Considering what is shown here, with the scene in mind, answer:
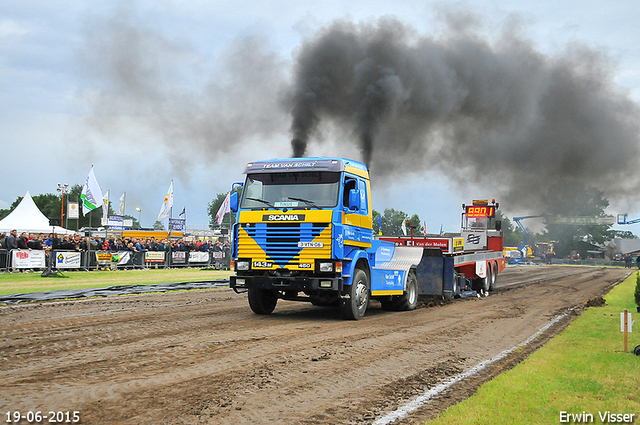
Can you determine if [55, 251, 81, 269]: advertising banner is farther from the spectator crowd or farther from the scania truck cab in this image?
the scania truck cab

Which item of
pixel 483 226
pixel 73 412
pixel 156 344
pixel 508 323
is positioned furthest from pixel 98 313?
pixel 483 226

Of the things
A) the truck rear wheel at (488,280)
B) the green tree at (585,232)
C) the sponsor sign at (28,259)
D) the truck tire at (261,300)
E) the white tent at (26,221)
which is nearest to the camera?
the truck tire at (261,300)

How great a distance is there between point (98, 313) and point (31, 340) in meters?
3.64

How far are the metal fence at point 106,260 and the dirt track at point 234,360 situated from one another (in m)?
11.3

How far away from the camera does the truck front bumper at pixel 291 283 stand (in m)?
11.0

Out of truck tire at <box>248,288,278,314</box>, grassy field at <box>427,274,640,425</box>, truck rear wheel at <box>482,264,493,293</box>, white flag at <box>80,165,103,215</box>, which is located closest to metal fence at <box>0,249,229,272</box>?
white flag at <box>80,165,103,215</box>

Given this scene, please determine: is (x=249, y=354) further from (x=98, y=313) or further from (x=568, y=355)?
(x=98, y=313)

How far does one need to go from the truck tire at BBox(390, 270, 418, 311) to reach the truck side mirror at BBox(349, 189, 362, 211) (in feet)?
12.5

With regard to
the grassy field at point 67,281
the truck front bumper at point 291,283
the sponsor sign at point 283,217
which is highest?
the sponsor sign at point 283,217

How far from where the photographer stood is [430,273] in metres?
17.3

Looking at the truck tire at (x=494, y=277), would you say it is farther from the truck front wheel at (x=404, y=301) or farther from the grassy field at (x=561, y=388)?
the grassy field at (x=561, y=388)

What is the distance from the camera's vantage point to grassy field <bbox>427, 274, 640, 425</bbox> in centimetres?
514

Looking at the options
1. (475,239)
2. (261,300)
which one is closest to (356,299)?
(261,300)

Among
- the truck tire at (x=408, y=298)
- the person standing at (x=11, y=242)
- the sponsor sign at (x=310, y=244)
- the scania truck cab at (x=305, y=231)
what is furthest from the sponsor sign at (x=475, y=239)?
the person standing at (x=11, y=242)
